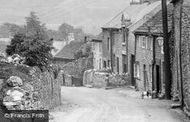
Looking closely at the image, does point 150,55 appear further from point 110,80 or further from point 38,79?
point 38,79

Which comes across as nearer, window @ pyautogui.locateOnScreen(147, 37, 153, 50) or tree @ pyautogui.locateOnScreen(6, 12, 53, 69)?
tree @ pyautogui.locateOnScreen(6, 12, 53, 69)

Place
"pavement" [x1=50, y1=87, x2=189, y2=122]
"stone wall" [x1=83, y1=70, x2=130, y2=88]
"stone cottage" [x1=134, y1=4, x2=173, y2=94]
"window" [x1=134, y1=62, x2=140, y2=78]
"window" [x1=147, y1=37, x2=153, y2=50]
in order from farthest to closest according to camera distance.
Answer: "stone wall" [x1=83, y1=70, x2=130, y2=88] < "window" [x1=134, y1=62, x2=140, y2=78] < "window" [x1=147, y1=37, x2=153, y2=50] < "stone cottage" [x1=134, y1=4, x2=173, y2=94] < "pavement" [x1=50, y1=87, x2=189, y2=122]

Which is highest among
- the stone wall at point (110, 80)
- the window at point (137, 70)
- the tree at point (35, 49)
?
the tree at point (35, 49)

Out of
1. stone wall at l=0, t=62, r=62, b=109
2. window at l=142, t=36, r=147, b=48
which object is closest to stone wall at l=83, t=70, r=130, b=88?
window at l=142, t=36, r=147, b=48

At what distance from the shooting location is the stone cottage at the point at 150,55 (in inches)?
1265

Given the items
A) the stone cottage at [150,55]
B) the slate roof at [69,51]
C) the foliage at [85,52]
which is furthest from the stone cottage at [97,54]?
the stone cottage at [150,55]

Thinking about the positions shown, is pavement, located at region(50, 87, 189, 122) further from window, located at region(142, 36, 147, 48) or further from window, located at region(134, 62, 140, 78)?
window, located at region(134, 62, 140, 78)

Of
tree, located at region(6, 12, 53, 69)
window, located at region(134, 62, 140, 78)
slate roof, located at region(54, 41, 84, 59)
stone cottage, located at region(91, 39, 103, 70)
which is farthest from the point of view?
slate roof, located at region(54, 41, 84, 59)

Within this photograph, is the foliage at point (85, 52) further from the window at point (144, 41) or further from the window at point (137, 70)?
the window at point (144, 41)

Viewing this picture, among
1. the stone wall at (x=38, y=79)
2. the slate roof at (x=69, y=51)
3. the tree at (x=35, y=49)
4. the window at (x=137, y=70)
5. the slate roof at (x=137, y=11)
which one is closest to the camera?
the stone wall at (x=38, y=79)

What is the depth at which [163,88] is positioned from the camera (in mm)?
31250

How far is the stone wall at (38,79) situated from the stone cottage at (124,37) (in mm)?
18006

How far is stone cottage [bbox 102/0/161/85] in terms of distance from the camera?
42938 millimetres

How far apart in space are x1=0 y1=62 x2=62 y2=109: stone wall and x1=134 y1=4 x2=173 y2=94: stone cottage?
8.84m
